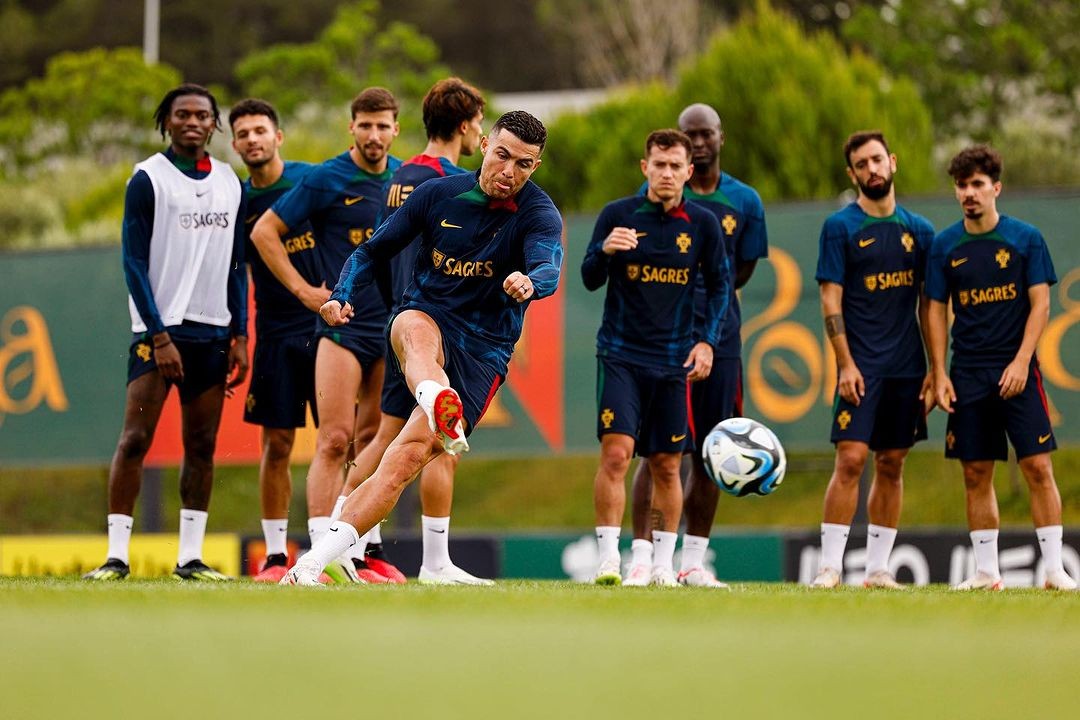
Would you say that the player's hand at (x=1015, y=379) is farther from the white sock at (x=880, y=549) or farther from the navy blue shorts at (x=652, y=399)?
the navy blue shorts at (x=652, y=399)

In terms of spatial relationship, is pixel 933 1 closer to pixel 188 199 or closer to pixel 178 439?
pixel 178 439

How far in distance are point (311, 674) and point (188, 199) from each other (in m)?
5.58

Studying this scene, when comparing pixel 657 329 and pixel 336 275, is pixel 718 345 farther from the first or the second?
pixel 336 275

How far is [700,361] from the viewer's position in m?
8.70

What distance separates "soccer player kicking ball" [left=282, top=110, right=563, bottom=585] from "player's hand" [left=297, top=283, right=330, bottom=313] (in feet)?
4.20

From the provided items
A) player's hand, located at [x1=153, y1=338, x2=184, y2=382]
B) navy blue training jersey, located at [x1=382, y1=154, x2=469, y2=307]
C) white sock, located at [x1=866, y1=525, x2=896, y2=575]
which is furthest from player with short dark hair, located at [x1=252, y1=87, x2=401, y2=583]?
white sock, located at [x1=866, y1=525, x2=896, y2=575]

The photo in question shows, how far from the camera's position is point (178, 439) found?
15352mm

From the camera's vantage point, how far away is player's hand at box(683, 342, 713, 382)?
8703mm

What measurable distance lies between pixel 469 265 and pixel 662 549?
2.38 meters

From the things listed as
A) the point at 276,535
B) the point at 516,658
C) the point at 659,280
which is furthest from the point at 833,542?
the point at 516,658

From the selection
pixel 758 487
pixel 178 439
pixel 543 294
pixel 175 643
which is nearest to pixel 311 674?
pixel 175 643

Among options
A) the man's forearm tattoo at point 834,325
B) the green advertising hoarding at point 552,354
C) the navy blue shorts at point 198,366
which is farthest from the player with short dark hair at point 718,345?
the green advertising hoarding at point 552,354

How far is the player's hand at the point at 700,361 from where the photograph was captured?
8703 millimetres

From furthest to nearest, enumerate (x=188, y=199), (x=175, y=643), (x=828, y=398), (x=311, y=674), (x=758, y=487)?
(x=828, y=398), (x=188, y=199), (x=758, y=487), (x=175, y=643), (x=311, y=674)
